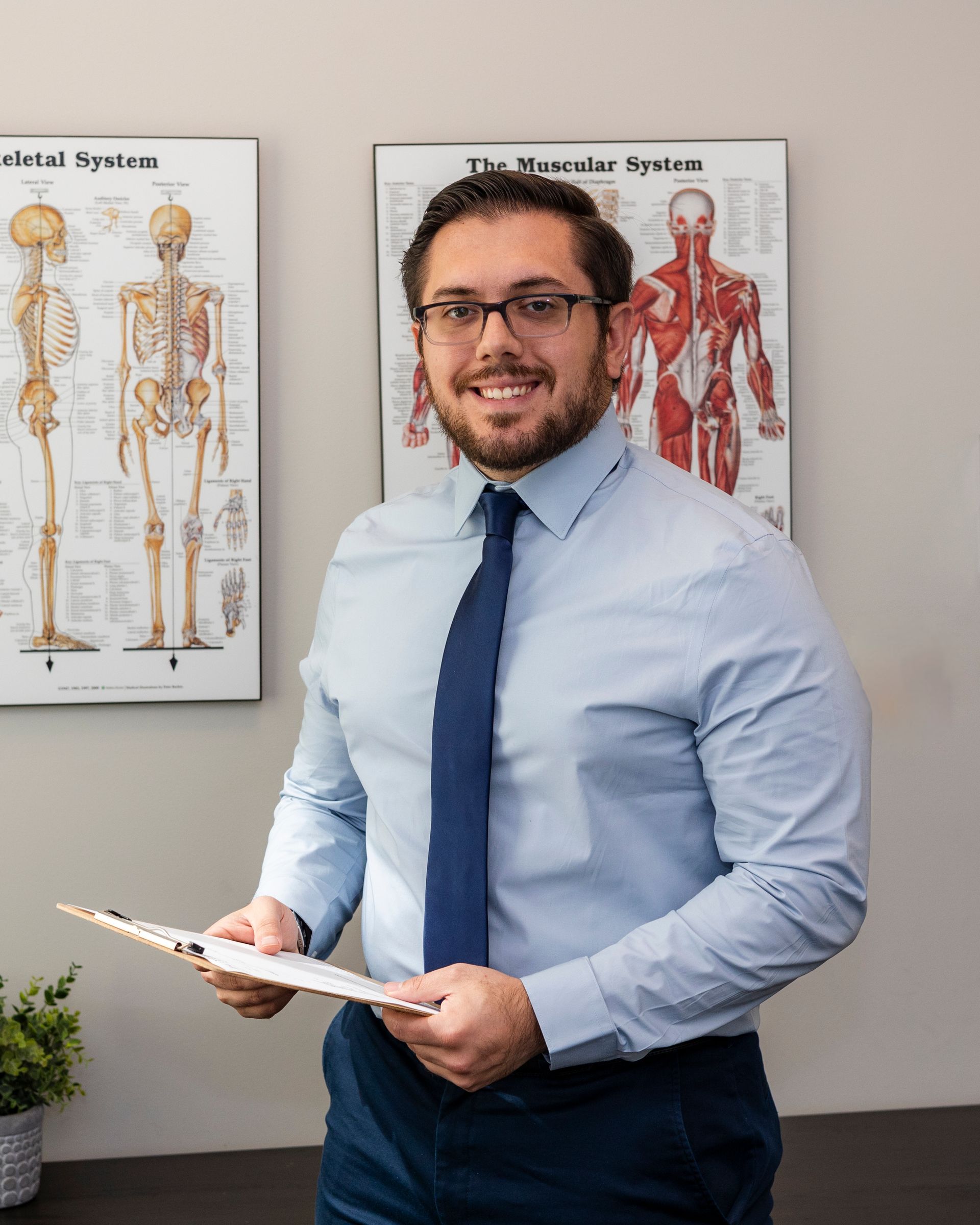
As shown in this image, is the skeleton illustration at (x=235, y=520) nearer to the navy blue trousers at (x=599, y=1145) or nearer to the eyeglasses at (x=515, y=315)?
the eyeglasses at (x=515, y=315)

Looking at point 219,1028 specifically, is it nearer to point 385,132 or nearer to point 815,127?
point 385,132

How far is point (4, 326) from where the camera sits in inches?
89.4

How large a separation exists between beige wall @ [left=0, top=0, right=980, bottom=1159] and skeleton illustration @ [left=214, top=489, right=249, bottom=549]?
60 mm

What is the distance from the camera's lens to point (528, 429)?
4.17 feet

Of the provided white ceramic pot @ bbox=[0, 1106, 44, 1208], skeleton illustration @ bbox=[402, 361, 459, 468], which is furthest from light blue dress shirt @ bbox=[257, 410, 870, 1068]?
white ceramic pot @ bbox=[0, 1106, 44, 1208]

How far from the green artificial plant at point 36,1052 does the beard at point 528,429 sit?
154 cm

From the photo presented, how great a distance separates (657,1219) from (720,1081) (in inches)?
6.1

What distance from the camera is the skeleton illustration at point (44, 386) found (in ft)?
7.45

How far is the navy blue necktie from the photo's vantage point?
118cm

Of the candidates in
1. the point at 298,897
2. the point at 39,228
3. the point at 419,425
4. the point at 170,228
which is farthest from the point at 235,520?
the point at 298,897

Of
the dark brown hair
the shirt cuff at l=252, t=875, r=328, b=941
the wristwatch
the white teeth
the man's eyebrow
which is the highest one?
the dark brown hair

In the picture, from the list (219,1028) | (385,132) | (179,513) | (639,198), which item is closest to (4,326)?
(179,513)

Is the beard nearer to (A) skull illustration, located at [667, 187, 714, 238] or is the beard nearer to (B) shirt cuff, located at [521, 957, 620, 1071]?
(B) shirt cuff, located at [521, 957, 620, 1071]

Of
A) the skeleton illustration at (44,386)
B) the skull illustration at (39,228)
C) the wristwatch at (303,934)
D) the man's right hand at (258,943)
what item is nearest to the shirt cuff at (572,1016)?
the man's right hand at (258,943)
